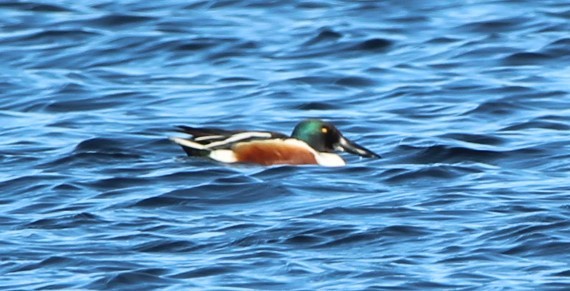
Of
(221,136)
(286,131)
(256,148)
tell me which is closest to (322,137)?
(256,148)

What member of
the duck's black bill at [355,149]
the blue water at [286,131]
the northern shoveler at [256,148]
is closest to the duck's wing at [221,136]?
the northern shoveler at [256,148]

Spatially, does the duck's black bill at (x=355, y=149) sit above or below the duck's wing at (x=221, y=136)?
below

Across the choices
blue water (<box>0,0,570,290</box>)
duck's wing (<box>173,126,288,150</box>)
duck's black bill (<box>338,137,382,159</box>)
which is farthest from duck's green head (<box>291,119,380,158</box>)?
duck's wing (<box>173,126,288,150</box>)

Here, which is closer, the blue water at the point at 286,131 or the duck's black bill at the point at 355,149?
the blue water at the point at 286,131

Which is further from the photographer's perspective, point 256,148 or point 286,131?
point 286,131

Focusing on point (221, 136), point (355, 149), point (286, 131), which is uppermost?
point (221, 136)

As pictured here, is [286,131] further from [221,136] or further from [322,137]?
[221,136]

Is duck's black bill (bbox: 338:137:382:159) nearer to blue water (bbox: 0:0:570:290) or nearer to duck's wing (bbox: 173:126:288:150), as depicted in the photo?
blue water (bbox: 0:0:570:290)

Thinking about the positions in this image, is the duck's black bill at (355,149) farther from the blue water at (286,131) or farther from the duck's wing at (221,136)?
the duck's wing at (221,136)

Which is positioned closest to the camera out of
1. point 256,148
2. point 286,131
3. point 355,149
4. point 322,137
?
point 256,148
